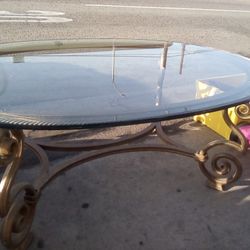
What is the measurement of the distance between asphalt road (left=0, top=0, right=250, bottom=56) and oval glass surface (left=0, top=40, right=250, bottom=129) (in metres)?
2.36

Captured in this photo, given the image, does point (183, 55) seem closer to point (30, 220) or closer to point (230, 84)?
point (230, 84)

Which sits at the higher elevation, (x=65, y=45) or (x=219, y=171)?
(x=65, y=45)

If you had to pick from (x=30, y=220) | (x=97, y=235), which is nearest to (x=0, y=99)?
(x=30, y=220)

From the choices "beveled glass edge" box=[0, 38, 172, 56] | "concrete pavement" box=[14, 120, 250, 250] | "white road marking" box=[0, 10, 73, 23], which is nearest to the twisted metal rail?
"concrete pavement" box=[14, 120, 250, 250]

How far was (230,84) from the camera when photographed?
6.56 feet

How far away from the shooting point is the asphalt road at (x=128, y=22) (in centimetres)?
534

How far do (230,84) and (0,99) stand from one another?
1166 millimetres

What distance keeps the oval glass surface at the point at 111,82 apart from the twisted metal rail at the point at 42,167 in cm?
19

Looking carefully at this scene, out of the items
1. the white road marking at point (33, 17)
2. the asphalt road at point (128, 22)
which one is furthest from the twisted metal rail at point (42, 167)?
the white road marking at point (33, 17)

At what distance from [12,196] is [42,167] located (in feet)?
1.52

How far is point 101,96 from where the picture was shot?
6.13 ft

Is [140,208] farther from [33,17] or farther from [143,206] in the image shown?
[33,17]

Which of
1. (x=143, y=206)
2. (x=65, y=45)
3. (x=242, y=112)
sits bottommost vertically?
(x=143, y=206)

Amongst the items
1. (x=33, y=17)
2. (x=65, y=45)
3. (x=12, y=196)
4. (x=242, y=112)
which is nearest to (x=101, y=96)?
(x=12, y=196)
